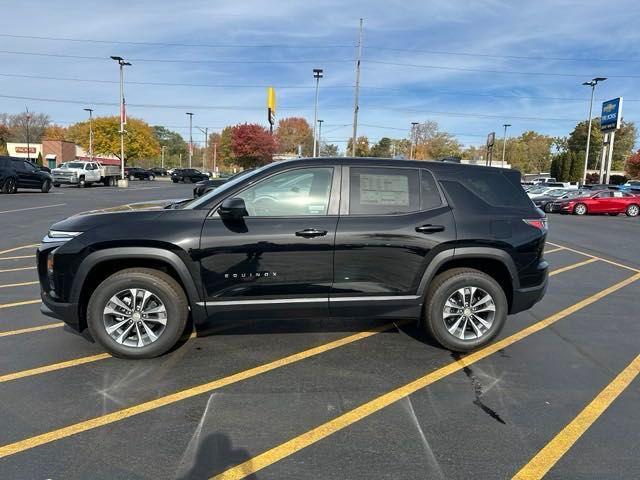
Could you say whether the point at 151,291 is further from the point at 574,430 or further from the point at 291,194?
the point at 574,430

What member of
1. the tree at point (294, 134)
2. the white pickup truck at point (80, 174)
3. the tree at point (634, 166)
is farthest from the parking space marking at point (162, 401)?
the tree at point (294, 134)

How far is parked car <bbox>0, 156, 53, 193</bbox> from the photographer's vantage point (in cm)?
2406

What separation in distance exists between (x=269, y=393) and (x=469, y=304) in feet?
6.99

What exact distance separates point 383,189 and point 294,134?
342ft

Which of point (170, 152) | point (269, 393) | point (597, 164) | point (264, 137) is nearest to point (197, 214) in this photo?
point (269, 393)

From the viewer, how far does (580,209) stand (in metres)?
25.3

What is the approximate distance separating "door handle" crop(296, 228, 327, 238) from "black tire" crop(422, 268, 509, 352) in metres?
1.20

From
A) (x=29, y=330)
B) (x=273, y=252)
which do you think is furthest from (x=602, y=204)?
(x=29, y=330)

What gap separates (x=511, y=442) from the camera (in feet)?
10.5

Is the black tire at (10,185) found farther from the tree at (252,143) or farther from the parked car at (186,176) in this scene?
the tree at (252,143)

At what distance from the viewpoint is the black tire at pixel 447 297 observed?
15.3 ft

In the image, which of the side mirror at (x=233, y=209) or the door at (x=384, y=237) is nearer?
the side mirror at (x=233, y=209)

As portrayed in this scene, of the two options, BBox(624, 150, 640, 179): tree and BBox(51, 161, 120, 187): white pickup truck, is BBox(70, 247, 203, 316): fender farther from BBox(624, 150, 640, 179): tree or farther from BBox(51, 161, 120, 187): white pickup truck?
BBox(624, 150, 640, 179): tree

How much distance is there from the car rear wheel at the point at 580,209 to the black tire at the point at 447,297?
2353 cm
